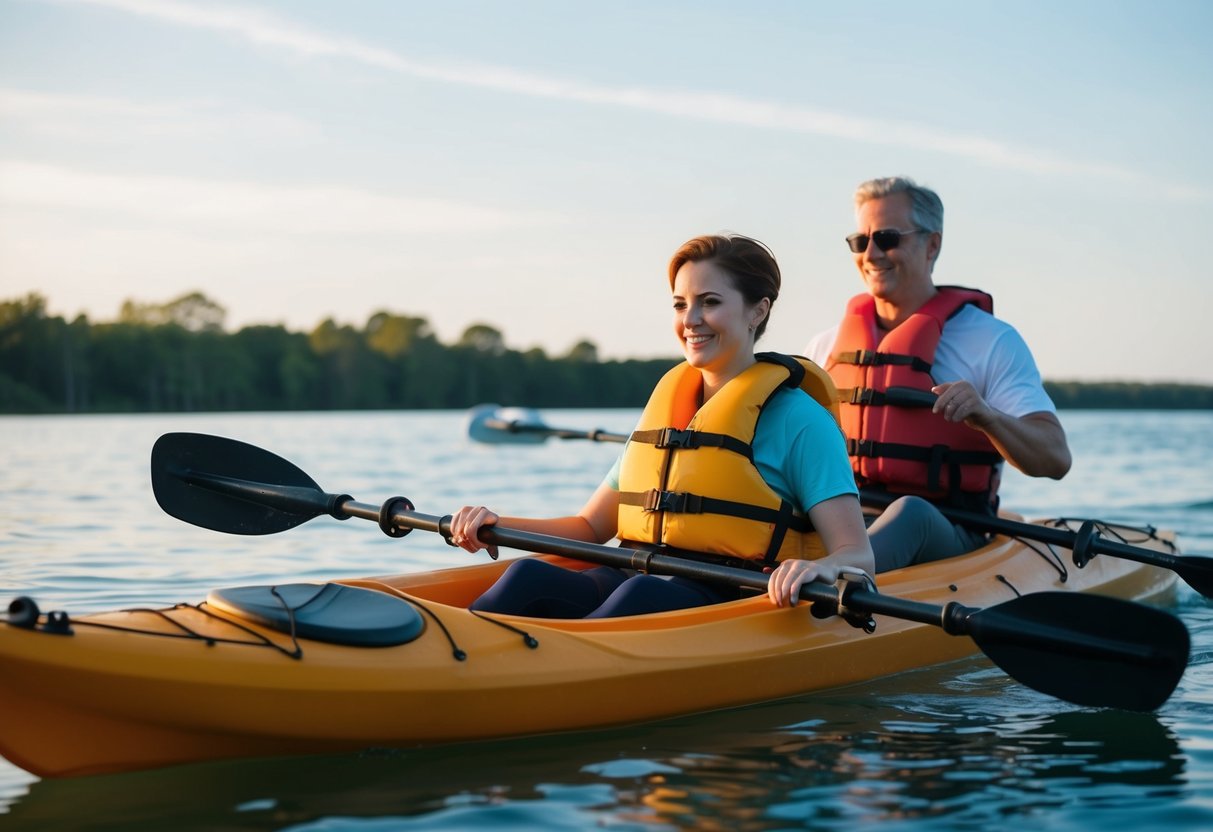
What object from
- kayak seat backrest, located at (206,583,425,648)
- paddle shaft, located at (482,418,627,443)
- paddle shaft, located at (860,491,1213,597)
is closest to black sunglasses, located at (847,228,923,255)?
paddle shaft, located at (860,491,1213,597)

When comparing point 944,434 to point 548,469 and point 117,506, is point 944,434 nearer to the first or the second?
point 117,506

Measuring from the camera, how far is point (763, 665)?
11.3 feet

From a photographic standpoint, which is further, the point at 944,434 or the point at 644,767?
the point at 944,434

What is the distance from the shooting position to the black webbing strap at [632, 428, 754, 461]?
342cm

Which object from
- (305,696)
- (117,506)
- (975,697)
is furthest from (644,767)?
(117,506)

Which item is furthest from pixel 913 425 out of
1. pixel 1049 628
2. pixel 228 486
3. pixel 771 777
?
pixel 228 486

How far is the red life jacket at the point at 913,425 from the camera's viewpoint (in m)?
4.54

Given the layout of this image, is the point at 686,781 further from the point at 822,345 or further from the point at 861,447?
the point at 822,345

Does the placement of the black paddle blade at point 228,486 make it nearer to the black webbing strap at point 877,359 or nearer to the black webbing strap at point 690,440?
the black webbing strap at point 690,440

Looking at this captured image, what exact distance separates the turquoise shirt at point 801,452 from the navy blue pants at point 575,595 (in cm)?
40

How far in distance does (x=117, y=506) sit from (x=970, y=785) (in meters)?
7.98

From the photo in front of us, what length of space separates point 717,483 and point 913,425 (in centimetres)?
140

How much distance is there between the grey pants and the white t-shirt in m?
A: 0.44

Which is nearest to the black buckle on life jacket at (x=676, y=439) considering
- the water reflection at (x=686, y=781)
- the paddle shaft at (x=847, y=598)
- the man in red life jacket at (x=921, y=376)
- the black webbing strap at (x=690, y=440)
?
the black webbing strap at (x=690, y=440)
